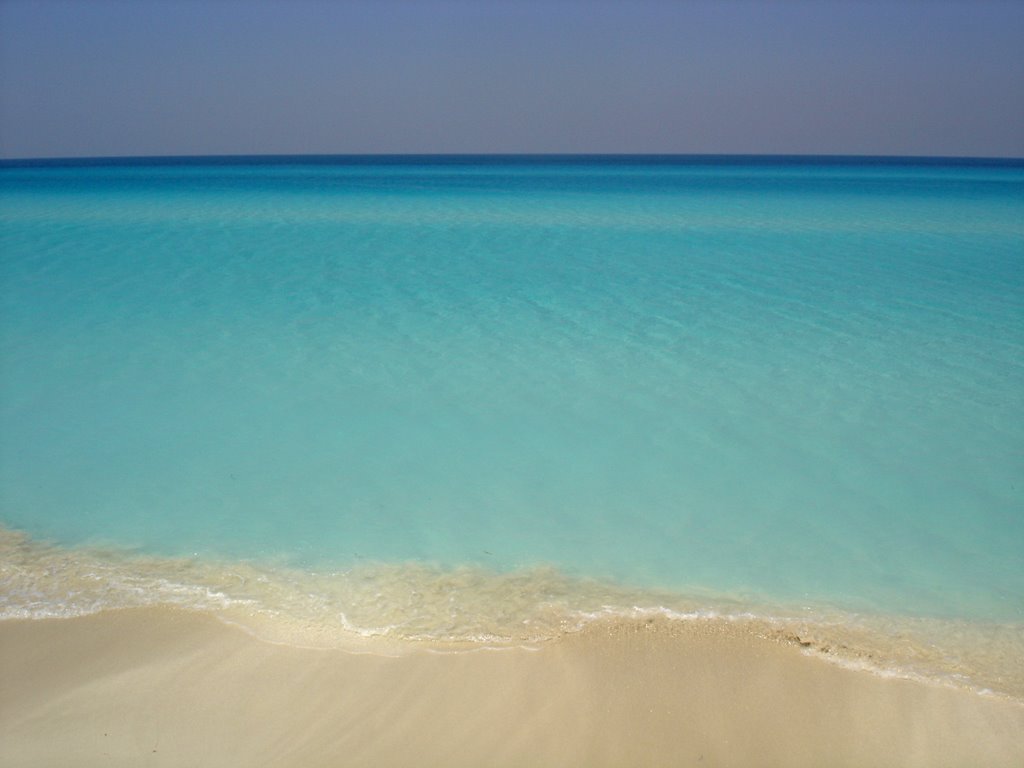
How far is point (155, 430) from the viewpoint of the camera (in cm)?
518

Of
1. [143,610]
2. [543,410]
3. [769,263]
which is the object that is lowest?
[143,610]

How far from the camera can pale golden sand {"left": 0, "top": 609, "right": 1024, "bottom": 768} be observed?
8.56ft

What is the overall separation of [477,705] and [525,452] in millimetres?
2230

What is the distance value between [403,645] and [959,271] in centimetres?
1058

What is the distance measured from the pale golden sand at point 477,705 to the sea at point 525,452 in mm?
152

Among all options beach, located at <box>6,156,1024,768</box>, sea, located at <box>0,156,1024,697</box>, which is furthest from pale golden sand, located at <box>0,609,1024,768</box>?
sea, located at <box>0,156,1024,697</box>

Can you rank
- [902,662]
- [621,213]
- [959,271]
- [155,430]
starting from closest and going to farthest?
[902,662] → [155,430] → [959,271] → [621,213]

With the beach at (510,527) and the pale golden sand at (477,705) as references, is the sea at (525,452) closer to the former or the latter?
the beach at (510,527)

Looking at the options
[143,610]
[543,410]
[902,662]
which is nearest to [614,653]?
[902,662]

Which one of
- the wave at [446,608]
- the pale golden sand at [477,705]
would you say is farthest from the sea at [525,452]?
the pale golden sand at [477,705]

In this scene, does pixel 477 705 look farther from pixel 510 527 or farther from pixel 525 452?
pixel 525 452

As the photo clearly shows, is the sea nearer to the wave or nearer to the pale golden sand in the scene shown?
the wave

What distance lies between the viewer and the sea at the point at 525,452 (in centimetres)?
346

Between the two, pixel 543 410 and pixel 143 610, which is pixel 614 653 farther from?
pixel 543 410
